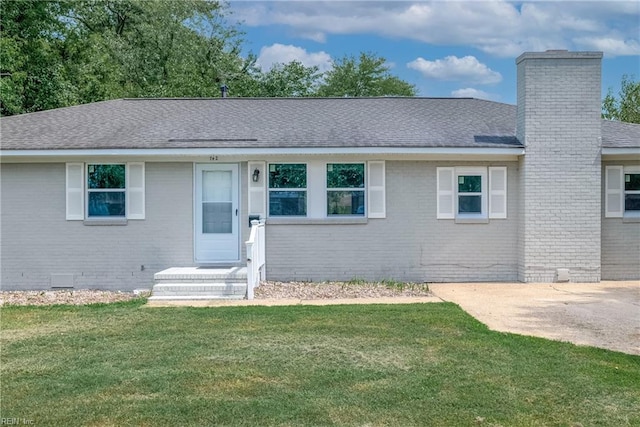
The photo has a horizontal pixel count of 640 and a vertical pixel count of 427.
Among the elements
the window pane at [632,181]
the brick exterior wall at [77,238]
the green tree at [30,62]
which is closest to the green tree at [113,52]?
the green tree at [30,62]

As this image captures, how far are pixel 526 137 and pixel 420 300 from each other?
4462 millimetres

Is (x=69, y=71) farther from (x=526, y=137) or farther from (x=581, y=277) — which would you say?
(x=581, y=277)

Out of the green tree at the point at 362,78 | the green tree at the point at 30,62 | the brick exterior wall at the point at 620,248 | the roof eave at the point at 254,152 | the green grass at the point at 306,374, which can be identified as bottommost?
the green grass at the point at 306,374

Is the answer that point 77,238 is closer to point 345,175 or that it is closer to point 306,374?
point 345,175

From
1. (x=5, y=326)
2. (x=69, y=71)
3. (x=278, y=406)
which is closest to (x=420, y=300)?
(x=278, y=406)

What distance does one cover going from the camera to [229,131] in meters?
12.9

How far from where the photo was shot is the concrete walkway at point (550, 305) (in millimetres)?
7582

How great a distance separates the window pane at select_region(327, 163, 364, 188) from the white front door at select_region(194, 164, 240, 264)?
6.42 ft

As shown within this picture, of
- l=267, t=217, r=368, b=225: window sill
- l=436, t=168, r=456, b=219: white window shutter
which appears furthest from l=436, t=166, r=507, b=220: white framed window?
l=267, t=217, r=368, b=225: window sill

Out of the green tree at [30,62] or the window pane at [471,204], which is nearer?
the window pane at [471,204]

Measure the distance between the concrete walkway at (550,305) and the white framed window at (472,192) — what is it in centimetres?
148

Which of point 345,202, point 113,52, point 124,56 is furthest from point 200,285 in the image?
point 113,52

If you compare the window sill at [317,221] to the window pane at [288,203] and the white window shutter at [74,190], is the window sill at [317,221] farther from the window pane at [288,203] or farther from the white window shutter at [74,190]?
the white window shutter at [74,190]

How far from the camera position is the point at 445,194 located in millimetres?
12492
